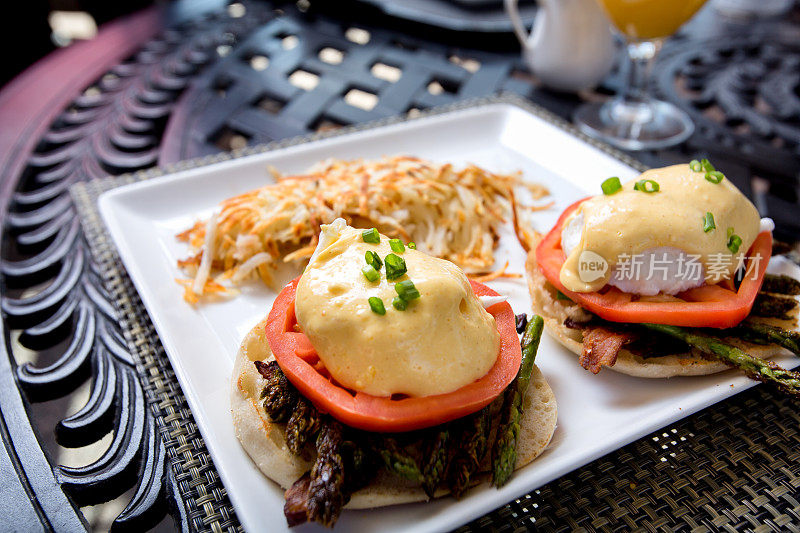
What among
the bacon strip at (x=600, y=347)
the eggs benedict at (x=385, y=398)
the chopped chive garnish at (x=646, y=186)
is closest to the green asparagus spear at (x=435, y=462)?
the eggs benedict at (x=385, y=398)

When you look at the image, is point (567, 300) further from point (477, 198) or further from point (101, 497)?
point (101, 497)

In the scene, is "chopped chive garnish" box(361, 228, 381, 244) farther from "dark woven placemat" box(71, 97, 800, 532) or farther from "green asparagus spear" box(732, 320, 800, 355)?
"green asparagus spear" box(732, 320, 800, 355)

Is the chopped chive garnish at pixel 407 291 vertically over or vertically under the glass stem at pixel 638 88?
over

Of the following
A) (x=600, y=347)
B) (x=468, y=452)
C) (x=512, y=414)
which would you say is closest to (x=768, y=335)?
(x=600, y=347)

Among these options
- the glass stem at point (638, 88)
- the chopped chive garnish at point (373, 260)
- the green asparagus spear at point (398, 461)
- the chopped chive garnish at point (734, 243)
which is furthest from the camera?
the glass stem at point (638, 88)

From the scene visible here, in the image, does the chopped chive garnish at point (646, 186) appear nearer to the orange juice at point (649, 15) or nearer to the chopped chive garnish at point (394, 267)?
the chopped chive garnish at point (394, 267)
